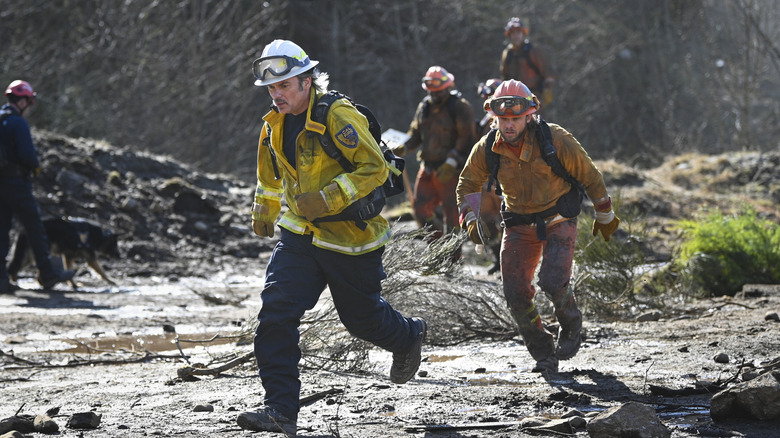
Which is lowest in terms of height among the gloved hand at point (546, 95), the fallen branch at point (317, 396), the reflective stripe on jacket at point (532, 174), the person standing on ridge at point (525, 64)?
the fallen branch at point (317, 396)

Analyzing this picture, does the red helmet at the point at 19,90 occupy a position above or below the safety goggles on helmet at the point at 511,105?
above

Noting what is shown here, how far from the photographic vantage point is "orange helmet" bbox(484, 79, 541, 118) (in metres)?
5.96

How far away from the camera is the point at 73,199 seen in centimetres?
1479

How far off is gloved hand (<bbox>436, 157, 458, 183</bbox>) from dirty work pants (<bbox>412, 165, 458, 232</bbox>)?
0.37 feet

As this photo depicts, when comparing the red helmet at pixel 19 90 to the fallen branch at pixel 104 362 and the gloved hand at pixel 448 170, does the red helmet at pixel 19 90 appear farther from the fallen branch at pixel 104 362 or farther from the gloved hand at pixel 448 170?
the fallen branch at pixel 104 362

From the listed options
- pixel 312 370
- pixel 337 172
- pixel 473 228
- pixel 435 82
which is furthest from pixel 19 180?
pixel 337 172

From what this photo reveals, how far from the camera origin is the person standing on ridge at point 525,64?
1285 centimetres

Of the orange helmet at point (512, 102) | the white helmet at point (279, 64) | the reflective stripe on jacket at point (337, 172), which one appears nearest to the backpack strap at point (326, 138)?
the reflective stripe on jacket at point (337, 172)

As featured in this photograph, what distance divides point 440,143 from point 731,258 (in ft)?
10.1

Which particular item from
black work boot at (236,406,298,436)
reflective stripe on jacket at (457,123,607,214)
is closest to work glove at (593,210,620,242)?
reflective stripe on jacket at (457,123,607,214)

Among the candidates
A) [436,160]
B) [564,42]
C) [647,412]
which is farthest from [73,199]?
[564,42]

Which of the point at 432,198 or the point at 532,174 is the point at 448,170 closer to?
the point at 432,198

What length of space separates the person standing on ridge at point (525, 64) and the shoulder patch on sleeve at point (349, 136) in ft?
27.7

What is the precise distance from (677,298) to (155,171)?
9725 mm
